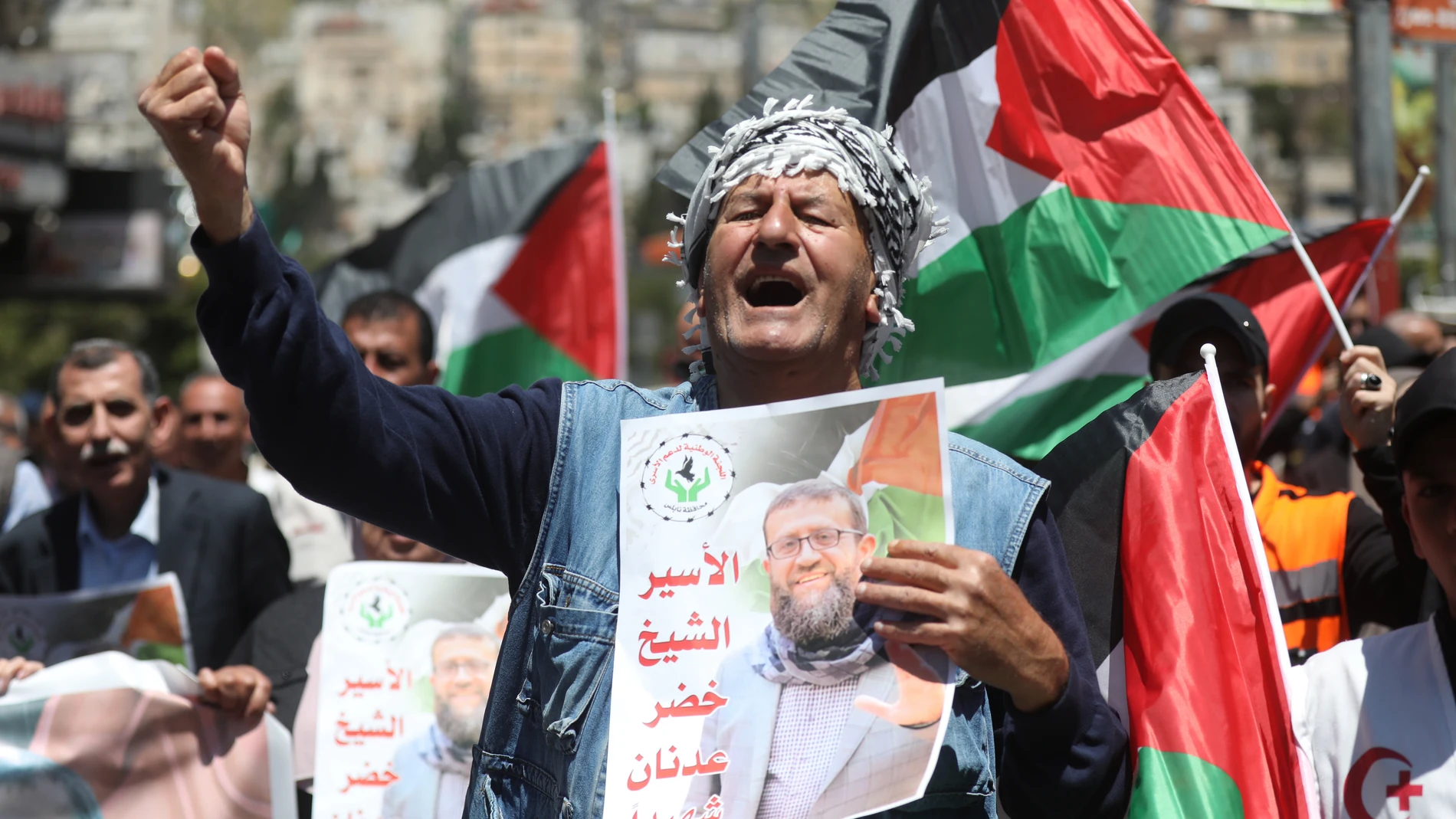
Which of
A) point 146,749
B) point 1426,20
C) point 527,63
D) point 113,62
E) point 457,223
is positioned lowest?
point 146,749

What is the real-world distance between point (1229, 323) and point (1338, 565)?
0.59m

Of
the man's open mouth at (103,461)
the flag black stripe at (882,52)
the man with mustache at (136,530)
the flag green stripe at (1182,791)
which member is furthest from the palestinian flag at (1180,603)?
the man's open mouth at (103,461)

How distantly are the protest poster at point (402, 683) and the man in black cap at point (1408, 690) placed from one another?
160 centimetres

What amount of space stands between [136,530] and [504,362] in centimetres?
223

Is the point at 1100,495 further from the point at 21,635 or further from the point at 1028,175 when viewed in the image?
→ the point at 21,635

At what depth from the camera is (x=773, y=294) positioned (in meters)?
2.16

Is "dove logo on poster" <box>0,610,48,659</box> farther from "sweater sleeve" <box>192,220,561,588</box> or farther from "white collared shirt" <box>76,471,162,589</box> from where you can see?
"sweater sleeve" <box>192,220,561,588</box>

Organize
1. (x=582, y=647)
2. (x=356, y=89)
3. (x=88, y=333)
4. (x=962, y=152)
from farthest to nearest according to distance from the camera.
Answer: (x=356, y=89) → (x=88, y=333) → (x=962, y=152) → (x=582, y=647)

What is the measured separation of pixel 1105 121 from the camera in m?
3.89

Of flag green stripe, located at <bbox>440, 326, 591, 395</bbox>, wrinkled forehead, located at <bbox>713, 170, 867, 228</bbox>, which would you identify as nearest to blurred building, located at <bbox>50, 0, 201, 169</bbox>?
flag green stripe, located at <bbox>440, 326, 591, 395</bbox>

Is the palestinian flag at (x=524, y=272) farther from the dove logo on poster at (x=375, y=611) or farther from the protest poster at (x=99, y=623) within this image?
the dove logo on poster at (x=375, y=611)

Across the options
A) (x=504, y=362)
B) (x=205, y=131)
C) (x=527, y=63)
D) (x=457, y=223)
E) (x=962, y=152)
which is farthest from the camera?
(x=527, y=63)

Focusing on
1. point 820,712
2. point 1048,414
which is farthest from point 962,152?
point 820,712

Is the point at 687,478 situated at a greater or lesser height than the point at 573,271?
lesser
